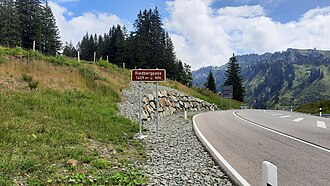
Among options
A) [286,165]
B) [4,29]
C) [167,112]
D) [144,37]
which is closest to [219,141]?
[286,165]

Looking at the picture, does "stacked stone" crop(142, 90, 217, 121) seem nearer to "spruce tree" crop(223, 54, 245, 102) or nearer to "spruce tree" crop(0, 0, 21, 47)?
"spruce tree" crop(0, 0, 21, 47)

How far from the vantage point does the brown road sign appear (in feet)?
38.6

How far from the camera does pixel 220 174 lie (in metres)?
6.26

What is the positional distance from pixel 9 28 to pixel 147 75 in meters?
50.3

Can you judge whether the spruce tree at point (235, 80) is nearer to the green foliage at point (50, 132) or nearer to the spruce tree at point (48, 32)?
the spruce tree at point (48, 32)

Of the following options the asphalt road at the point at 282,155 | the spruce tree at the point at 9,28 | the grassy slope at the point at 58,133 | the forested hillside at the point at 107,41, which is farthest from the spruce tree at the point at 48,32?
the asphalt road at the point at 282,155

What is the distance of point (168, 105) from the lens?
24.6 m

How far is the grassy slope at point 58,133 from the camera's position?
537cm

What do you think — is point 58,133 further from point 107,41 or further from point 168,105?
point 107,41

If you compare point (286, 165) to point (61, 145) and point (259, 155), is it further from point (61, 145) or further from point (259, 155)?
point (61, 145)

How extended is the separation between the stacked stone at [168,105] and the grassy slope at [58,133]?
315 centimetres

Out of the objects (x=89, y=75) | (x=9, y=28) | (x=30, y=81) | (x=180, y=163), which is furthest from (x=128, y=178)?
(x=9, y=28)

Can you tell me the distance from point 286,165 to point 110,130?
650cm

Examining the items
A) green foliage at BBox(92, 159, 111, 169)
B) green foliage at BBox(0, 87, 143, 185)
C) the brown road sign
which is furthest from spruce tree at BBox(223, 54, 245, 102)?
green foliage at BBox(92, 159, 111, 169)
